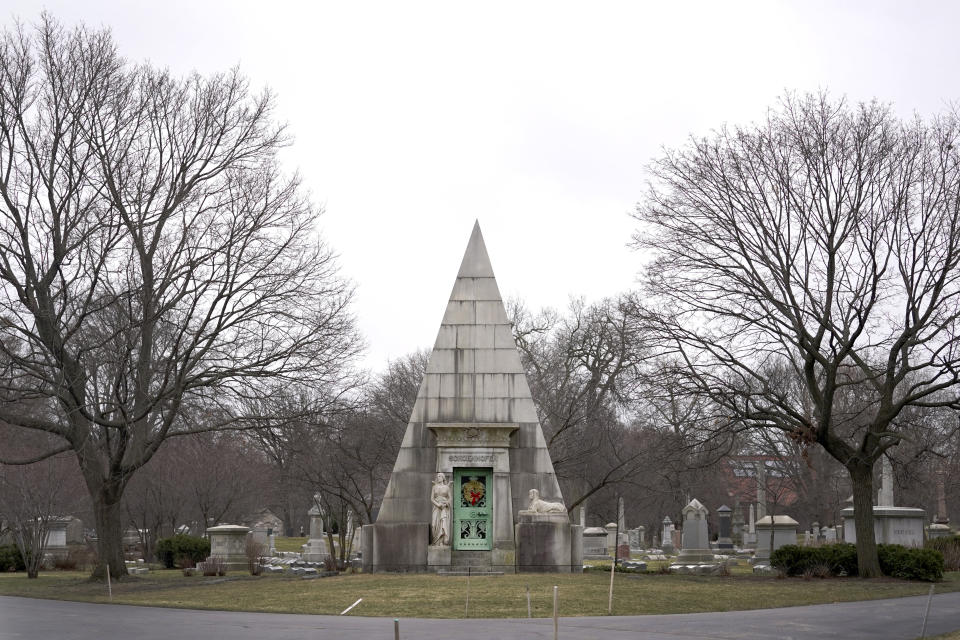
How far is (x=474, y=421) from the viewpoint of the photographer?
24.6 metres

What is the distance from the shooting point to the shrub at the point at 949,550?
27.4 metres

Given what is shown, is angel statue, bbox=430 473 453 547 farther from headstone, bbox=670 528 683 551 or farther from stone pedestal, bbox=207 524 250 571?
headstone, bbox=670 528 683 551

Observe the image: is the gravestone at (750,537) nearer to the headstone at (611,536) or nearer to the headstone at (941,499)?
the headstone at (611,536)

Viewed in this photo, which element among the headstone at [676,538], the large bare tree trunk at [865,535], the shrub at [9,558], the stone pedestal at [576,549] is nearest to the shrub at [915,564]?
the large bare tree trunk at [865,535]

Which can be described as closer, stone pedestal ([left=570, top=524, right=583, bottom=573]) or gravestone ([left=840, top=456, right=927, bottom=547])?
stone pedestal ([left=570, top=524, right=583, bottom=573])

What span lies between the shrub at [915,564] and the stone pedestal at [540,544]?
743cm

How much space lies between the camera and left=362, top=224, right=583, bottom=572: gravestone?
23.9 metres

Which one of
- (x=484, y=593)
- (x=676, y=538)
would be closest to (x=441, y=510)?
(x=484, y=593)

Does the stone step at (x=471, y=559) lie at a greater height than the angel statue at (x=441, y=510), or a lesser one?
lesser

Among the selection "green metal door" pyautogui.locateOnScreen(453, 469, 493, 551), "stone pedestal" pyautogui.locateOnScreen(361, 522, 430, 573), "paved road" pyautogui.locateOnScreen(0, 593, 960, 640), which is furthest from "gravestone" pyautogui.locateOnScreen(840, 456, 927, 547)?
"stone pedestal" pyautogui.locateOnScreen(361, 522, 430, 573)

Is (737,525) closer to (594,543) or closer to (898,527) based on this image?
(594,543)

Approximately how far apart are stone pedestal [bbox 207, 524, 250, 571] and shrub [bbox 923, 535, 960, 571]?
2027cm

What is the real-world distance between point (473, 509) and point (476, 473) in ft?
2.76

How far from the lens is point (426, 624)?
47.5ft
